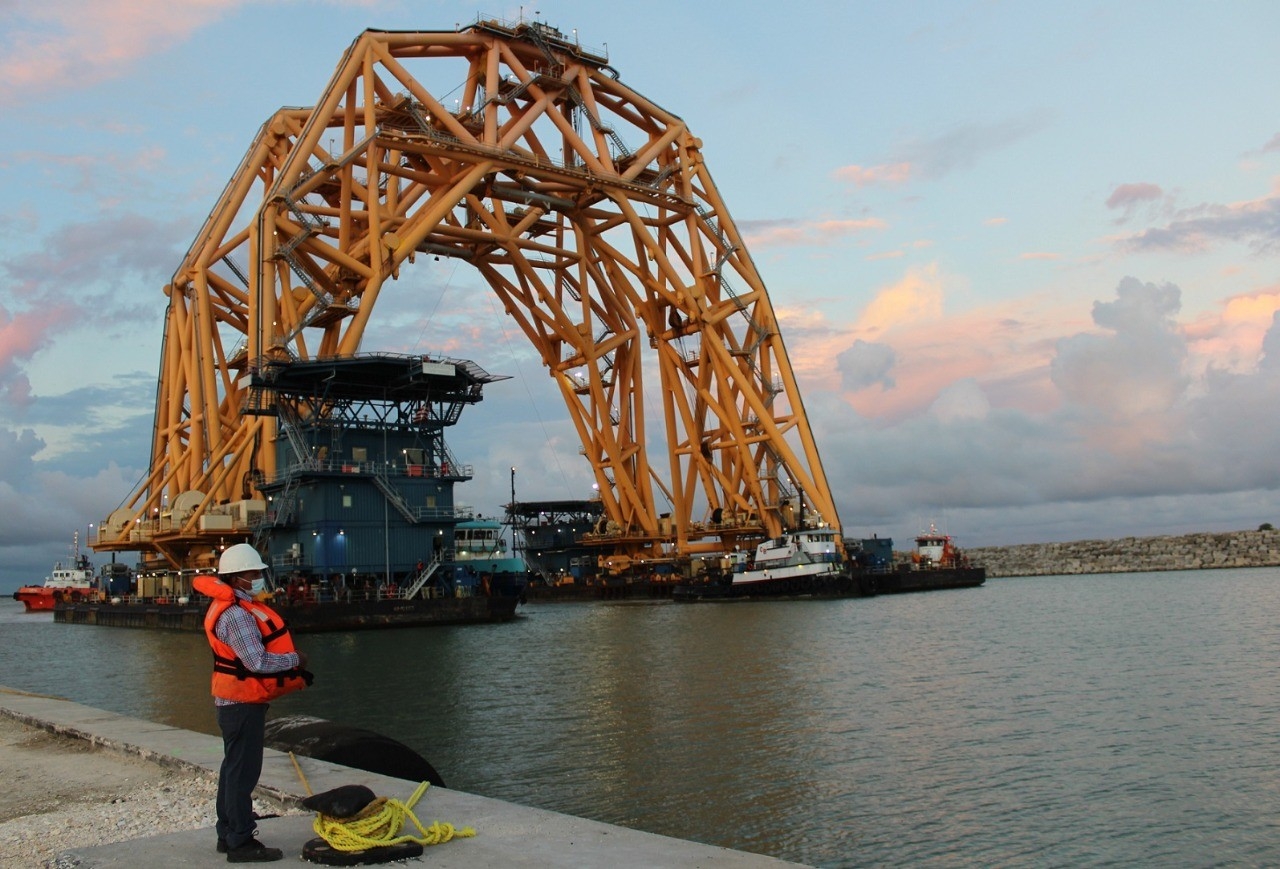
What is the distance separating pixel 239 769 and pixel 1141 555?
344 ft

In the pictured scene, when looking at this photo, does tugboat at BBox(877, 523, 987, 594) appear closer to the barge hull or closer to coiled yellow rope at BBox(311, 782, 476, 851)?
the barge hull

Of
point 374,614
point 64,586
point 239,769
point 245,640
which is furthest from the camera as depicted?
point 64,586

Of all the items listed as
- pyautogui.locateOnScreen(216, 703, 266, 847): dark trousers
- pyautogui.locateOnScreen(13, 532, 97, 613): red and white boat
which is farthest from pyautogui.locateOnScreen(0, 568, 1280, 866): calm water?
pyautogui.locateOnScreen(13, 532, 97, 613): red and white boat

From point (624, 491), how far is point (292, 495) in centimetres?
2323

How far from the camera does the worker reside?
5.77m

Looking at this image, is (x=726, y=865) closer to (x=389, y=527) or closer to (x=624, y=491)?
(x=389, y=527)

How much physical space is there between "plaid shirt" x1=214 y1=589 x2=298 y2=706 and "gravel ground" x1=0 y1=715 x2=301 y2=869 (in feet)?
3.21

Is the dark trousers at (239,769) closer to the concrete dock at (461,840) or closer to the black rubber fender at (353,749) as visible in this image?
the concrete dock at (461,840)

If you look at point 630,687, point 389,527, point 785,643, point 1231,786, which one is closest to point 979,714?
point 1231,786

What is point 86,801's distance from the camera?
7.17 m

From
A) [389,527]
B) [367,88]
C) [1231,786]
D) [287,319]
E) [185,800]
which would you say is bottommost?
[1231,786]

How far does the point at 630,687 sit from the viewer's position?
20.5 meters

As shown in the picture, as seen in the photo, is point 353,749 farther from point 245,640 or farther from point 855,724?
point 855,724

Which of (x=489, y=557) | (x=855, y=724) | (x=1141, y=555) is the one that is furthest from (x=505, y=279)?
(x=1141, y=555)
